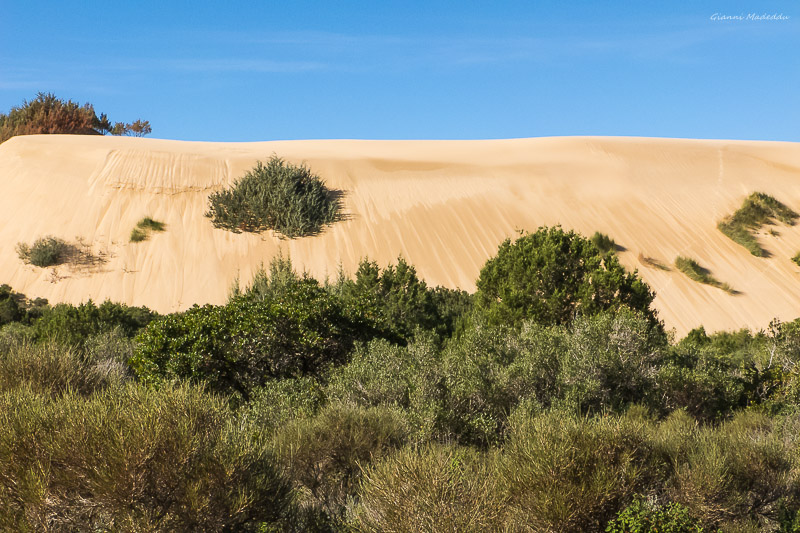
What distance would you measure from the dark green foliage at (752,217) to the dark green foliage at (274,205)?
18064 millimetres

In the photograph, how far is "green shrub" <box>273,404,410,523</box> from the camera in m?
7.92

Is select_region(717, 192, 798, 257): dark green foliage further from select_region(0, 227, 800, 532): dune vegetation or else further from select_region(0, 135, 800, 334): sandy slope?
select_region(0, 227, 800, 532): dune vegetation

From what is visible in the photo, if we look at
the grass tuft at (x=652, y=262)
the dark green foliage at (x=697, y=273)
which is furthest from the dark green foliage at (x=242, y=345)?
the dark green foliage at (x=697, y=273)

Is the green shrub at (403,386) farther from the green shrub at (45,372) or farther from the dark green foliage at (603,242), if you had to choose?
the dark green foliage at (603,242)

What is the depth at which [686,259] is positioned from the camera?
31.8 metres

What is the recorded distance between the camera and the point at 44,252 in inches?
1104

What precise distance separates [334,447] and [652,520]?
3364 mm

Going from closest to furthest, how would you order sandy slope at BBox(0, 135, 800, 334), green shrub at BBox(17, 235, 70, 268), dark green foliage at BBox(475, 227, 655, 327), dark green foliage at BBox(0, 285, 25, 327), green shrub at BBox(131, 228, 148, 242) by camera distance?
dark green foliage at BBox(475, 227, 655, 327)
dark green foliage at BBox(0, 285, 25, 327)
green shrub at BBox(17, 235, 70, 268)
sandy slope at BBox(0, 135, 800, 334)
green shrub at BBox(131, 228, 148, 242)

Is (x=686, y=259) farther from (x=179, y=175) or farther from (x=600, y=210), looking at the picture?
(x=179, y=175)

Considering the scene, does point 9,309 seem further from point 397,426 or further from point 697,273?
point 697,273

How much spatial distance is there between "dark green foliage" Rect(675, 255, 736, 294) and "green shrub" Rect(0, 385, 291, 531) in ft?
91.7

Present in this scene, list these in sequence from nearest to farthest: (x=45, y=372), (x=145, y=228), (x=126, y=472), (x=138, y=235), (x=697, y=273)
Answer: (x=126, y=472) < (x=45, y=372) < (x=138, y=235) < (x=145, y=228) < (x=697, y=273)

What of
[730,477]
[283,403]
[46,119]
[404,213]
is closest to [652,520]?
[730,477]

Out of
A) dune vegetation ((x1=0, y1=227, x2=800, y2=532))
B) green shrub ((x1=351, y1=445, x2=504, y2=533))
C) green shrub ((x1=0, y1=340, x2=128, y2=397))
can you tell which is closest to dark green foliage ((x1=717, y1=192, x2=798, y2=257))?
dune vegetation ((x1=0, y1=227, x2=800, y2=532))
